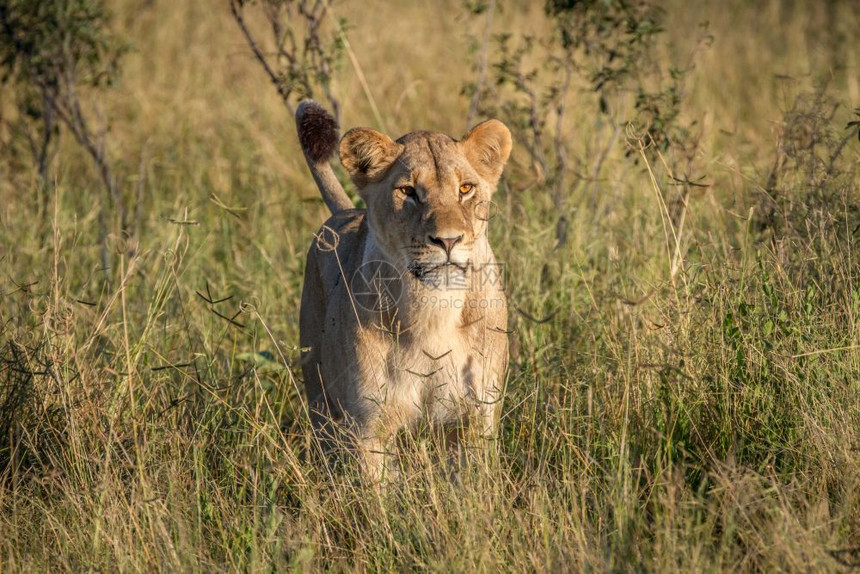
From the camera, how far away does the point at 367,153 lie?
12.5 feet

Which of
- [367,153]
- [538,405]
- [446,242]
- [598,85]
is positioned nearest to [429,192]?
[446,242]

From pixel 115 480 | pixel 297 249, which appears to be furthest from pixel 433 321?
pixel 297 249

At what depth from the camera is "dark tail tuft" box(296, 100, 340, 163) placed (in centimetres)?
431

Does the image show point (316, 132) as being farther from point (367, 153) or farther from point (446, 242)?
point (446, 242)

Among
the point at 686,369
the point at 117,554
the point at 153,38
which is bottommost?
the point at 117,554

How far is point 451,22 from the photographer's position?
9570mm

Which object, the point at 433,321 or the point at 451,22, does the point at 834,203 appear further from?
the point at 451,22

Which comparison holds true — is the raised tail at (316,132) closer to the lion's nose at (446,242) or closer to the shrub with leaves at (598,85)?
the lion's nose at (446,242)

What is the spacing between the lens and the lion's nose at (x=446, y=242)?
336cm

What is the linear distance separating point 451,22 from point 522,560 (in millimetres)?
7327

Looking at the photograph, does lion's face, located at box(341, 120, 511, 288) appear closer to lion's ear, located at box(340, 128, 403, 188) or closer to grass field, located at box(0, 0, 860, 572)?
lion's ear, located at box(340, 128, 403, 188)

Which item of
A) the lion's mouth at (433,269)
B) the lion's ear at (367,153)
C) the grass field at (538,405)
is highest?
the lion's ear at (367,153)

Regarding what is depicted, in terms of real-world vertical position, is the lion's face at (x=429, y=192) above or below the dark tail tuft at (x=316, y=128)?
below

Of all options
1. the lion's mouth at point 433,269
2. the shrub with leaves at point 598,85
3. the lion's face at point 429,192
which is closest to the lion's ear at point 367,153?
the lion's face at point 429,192
